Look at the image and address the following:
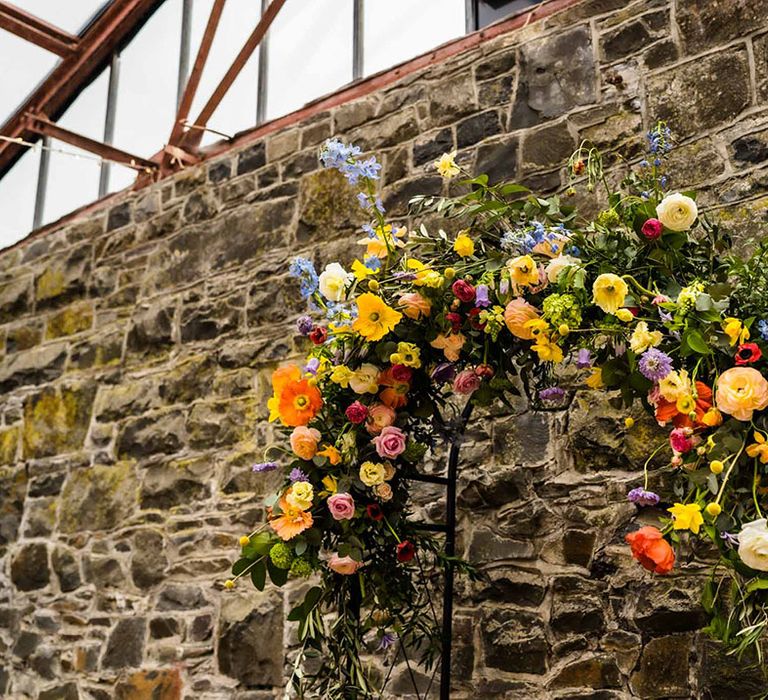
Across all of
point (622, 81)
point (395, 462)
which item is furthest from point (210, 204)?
point (395, 462)

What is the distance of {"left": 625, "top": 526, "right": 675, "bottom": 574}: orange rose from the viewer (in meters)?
1.79

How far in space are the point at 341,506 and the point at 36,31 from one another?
170 inches

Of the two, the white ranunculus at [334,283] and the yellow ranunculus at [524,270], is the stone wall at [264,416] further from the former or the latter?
the white ranunculus at [334,283]

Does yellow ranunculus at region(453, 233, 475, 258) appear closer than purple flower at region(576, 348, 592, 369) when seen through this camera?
No

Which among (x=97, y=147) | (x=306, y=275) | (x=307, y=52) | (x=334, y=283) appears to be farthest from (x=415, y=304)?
(x=97, y=147)

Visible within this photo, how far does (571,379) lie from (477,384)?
734 millimetres

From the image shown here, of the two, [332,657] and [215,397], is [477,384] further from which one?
[215,397]

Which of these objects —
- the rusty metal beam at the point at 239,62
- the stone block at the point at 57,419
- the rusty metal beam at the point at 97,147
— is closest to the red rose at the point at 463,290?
the rusty metal beam at the point at 239,62

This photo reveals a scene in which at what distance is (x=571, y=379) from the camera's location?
3010mm

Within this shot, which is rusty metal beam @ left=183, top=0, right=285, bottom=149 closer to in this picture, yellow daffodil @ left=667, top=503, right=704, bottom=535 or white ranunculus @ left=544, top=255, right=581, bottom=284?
white ranunculus @ left=544, top=255, right=581, bottom=284

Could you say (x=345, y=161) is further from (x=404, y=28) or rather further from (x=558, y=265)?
(x=404, y=28)

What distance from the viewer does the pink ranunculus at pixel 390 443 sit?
2266mm

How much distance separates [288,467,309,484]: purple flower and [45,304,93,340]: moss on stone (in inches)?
108

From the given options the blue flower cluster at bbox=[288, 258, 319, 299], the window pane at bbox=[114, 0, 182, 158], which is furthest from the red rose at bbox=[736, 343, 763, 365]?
the window pane at bbox=[114, 0, 182, 158]
